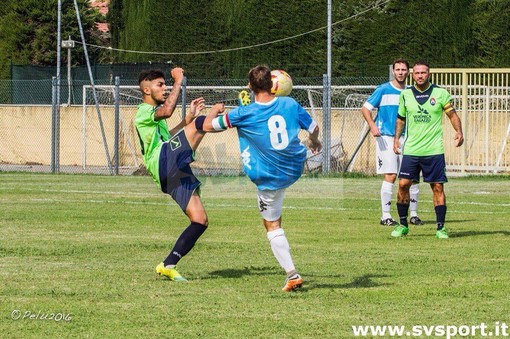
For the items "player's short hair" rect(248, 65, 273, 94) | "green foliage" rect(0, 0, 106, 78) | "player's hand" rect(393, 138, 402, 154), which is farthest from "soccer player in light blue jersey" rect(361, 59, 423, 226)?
"green foliage" rect(0, 0, 106, 78)

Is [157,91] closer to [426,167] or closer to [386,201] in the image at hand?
[426,167]

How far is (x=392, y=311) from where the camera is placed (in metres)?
8.09

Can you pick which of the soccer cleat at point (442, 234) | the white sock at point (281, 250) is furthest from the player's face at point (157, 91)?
the soccer cleat at point (442, 234)

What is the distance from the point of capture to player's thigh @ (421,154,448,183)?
45.3ft

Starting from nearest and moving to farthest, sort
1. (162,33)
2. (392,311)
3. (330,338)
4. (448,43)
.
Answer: (330,338), (392,311), (448,43), (162,33)

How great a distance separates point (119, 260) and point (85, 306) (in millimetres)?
2910

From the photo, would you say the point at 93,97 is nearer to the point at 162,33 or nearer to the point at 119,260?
the point at 162,33

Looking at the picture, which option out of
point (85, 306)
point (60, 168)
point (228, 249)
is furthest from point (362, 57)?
point (85, 306)

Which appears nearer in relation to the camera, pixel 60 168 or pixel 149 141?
pixel 149 141

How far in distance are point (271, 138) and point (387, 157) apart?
21.8ft

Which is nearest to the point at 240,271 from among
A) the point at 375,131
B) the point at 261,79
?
the point at 261,79

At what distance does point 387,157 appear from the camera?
51.0 ft

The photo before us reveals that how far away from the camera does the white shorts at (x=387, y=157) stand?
15508 mm

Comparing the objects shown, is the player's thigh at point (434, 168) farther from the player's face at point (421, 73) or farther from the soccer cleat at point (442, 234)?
the player's face at point (421, 73)
